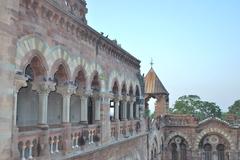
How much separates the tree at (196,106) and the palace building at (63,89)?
3978 centimetres

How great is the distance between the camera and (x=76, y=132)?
1054 centimetres

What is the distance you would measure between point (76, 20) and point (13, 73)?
373 centimetres

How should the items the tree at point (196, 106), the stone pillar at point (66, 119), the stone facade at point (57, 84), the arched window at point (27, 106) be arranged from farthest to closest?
the tree at point (196, 106) → the arched window at point (27, 106) → the stone pillar at point (66, 119) → the stone facade at point (57, 84)

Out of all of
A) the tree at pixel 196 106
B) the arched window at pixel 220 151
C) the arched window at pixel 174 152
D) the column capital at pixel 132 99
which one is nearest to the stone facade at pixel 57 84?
the column capital at pixel 132 99

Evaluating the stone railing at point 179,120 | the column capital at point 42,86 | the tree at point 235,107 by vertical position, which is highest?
the column capital at point 42,86

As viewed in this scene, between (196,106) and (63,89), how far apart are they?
53.2 metres

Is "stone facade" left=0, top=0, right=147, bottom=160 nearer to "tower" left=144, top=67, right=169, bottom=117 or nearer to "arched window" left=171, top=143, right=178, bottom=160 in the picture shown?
"tower" left=144, top=67, right=169, bottom=117

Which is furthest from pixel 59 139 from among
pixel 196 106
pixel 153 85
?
pixel 196 106

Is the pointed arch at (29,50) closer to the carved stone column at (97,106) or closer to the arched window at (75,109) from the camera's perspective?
the carved stone column at (97,106)

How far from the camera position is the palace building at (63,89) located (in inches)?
281

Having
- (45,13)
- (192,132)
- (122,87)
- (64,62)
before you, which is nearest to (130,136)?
(122,87)

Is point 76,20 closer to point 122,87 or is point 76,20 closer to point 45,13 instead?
point 45,13

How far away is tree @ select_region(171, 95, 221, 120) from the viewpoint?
59.1 m

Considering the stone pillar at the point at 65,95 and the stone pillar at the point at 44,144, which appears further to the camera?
the stone pillar at the point at 65,95
